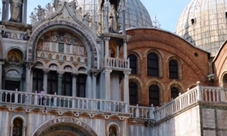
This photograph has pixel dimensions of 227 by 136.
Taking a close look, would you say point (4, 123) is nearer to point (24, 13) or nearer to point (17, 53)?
point (17, 53)

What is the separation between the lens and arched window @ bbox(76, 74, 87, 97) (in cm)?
2655

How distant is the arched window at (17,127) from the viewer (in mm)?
22672

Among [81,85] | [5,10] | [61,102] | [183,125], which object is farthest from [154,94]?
[5,10]

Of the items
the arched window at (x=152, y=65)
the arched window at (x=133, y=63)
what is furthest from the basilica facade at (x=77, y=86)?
the arched window at (x=152, y=65)

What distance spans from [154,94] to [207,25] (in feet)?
46.9

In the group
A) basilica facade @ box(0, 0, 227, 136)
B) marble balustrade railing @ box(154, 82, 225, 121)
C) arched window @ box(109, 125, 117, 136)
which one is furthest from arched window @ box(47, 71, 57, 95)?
marble balustrade railing @ box(154, 82, 225, 121)

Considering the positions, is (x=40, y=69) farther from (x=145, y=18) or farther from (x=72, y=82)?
(x=145, y=18)

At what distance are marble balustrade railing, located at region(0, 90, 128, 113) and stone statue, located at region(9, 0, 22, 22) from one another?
4.09 meters

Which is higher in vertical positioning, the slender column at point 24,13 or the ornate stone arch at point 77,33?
the slender column at point 24,13

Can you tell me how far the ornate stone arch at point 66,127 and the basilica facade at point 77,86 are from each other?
44mm

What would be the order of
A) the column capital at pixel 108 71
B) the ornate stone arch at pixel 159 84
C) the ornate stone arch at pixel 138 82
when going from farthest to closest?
the ornate stone arch at pixel 159 84
the ornate stone arch at pixel 138 82
the column capital at pixel 108 71

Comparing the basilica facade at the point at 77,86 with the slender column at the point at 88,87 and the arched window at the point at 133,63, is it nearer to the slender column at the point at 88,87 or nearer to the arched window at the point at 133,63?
the slender column at the point at 88,87

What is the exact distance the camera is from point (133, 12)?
4297cm

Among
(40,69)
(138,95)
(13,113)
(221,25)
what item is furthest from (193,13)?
(13,113)
